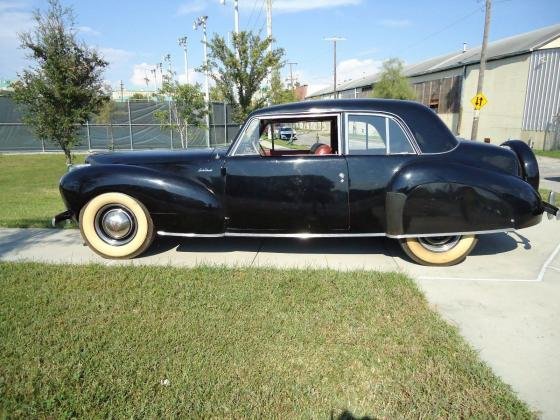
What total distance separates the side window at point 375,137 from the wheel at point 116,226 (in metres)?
2.34

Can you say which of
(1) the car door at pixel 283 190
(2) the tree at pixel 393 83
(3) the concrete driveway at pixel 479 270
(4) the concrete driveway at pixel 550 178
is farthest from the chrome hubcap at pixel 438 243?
(2) the tree at pixel 393 83

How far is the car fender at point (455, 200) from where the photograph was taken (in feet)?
12.5

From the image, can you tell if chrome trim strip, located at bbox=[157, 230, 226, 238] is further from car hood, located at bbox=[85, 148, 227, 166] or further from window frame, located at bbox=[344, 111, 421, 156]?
window frame, located at bbox=[344, 111, 421, 156]

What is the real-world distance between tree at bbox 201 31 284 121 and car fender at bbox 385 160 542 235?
1003 cm

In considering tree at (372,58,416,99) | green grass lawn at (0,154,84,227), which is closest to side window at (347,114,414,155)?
green grass lawn at (0,154,84,227)

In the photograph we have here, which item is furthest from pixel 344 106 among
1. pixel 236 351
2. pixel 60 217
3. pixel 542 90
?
pixel 542 90

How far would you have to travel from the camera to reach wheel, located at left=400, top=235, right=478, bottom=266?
4133mm

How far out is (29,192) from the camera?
9336 millimetres

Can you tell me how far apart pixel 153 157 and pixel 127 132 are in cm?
1812

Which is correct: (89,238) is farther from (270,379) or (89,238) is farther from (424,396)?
(424,396)

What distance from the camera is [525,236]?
16.8ft

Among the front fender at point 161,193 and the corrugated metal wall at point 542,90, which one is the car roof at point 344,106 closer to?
the front fender at point 161,193

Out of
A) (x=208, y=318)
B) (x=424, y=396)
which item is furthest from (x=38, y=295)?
(x=424, y=396)

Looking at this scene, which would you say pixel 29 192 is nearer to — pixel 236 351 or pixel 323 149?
pixel 323 149
